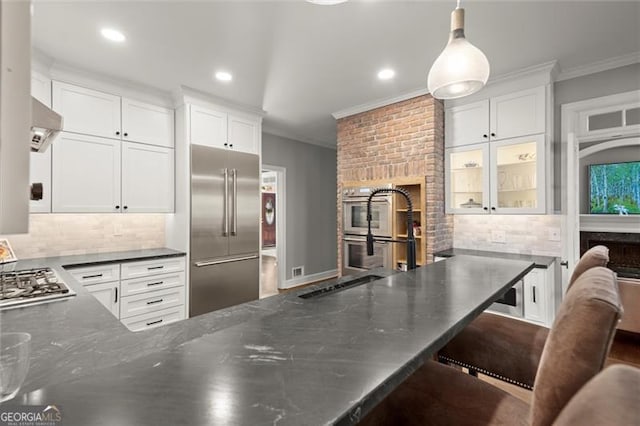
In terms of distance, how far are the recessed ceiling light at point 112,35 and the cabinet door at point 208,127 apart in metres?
1.05

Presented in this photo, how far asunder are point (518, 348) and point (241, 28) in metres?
2.72

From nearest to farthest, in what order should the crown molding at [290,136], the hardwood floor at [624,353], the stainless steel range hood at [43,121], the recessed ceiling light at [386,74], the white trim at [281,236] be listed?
the stainless steel range hood at [43,121], the hardwood floor at [624,353], the recessed ceiling light at [386,74], the crown molding at [290,136], the white trim at [281,236]

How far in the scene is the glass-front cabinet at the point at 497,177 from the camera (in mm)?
3037

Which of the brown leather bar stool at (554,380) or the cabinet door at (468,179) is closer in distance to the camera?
the brown leather bar stool at (554,380)

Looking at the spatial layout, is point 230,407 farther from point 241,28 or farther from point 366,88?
point 366,88

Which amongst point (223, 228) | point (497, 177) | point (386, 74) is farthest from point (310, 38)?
point (497, 177)

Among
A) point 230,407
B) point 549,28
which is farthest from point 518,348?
point 549,28

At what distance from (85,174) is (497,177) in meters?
4.29

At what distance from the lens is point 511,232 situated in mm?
3371

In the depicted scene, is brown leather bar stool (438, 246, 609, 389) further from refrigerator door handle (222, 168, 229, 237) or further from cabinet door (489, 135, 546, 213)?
refrigerator door handle (222, 168, 229, 237)

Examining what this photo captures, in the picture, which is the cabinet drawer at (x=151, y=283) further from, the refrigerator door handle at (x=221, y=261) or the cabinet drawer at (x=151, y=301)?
the refrigerator door handle at (x=221, y=261)

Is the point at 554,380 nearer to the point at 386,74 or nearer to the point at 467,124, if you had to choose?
the point at 386,74

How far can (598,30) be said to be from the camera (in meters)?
2.36

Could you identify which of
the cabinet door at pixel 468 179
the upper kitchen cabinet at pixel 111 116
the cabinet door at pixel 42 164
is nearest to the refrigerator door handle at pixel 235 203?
the upper kitchen cabinet at pixel 111 116
